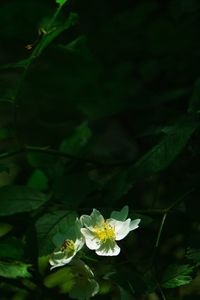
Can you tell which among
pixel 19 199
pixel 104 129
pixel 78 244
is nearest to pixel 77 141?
pixel 19 199

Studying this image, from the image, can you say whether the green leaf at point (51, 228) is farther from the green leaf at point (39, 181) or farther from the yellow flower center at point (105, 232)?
the green leaf at point (39, 181)

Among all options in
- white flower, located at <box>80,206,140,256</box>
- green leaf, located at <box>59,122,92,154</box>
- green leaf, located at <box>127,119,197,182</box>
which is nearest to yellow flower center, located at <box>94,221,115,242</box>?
white flower, located at <box>80,206,140,256</box>

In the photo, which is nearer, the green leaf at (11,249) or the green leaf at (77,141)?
the green leaf at (11,249)

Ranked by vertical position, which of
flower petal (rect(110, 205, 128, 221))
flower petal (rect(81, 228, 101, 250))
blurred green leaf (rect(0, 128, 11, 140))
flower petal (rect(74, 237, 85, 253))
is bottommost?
flower petal (rect(81, 228, 101, 250))

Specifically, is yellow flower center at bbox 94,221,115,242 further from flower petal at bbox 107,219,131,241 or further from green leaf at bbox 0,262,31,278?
green leaf at bbox 0,262,31,278

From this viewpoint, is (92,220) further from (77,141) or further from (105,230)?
(77,141)

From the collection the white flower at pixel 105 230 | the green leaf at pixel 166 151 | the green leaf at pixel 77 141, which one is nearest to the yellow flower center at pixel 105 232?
the white flower at pixel 105 230
